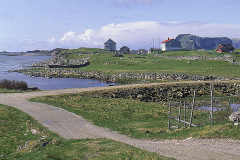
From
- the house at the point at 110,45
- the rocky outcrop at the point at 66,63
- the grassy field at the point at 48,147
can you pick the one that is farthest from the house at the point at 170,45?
the grassy field at the point at 48,147

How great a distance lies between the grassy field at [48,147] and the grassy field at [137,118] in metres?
4.33

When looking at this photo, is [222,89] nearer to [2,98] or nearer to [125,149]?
[2,98]

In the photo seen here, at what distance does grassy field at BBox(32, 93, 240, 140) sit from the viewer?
19297 mm

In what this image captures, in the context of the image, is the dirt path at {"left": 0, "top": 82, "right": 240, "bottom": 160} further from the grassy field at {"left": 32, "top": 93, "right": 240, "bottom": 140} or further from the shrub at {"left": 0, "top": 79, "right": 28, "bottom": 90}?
the shrub at {"left": 0, "top": 79, "right": 28, "bottom": 90}

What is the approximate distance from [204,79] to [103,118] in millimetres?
39495

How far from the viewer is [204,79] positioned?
6206cm

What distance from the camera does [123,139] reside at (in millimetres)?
20453

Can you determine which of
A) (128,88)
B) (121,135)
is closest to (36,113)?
(121,135)

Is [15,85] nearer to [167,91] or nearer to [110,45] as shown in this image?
[167,91]

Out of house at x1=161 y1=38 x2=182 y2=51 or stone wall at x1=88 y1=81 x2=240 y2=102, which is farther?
house at x1=161 y1=38 x2=182 y2=51

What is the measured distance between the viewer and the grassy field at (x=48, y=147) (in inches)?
628

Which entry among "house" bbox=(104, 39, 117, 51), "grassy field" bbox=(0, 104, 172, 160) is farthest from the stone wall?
"house" bbox=(104, 39, 117, 51)

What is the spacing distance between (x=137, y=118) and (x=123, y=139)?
851 centimetres

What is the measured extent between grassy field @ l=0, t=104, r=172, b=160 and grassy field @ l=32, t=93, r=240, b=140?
4.33 m
